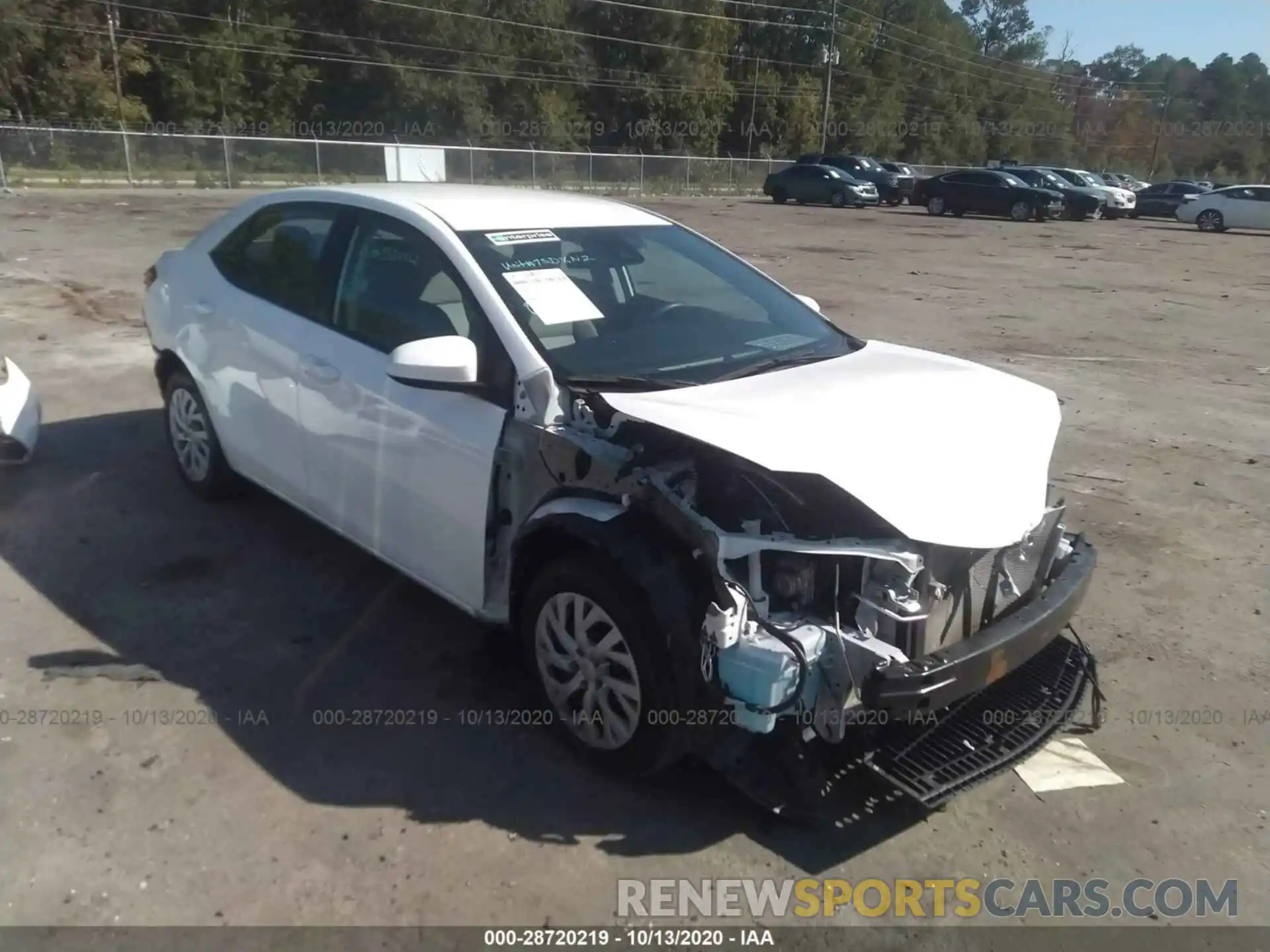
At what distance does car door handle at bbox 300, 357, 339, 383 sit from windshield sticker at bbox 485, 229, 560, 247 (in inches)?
32.5

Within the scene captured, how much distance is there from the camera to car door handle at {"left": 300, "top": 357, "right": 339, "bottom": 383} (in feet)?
13.4

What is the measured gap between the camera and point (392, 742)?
11.7ft

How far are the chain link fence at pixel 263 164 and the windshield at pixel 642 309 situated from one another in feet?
87.0

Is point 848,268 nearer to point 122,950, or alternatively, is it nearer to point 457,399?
point 457,399

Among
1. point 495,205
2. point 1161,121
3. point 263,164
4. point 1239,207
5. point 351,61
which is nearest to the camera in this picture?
point 495,205

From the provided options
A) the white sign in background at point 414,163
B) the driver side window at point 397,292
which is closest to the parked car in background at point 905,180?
the white sign in background at point 414,163

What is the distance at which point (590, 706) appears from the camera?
3.34 m

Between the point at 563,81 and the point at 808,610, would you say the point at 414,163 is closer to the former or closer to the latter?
the point at 563,81

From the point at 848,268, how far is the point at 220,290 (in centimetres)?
1357

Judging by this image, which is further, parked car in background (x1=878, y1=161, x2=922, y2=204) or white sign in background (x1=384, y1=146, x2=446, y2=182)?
parked car in background (x1=878, y1=161, x2=922, y2=204)

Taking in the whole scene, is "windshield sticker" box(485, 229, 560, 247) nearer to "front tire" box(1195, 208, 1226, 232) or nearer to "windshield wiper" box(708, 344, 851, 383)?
"windshield wiper" box(708, 344, 851, 383)

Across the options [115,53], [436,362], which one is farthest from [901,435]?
[115,53]

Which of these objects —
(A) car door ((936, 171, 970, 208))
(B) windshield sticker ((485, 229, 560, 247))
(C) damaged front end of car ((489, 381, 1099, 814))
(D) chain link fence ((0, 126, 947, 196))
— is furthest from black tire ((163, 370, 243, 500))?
(A) car door ((936, 171, 970, 208))

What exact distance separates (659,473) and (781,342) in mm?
1266
